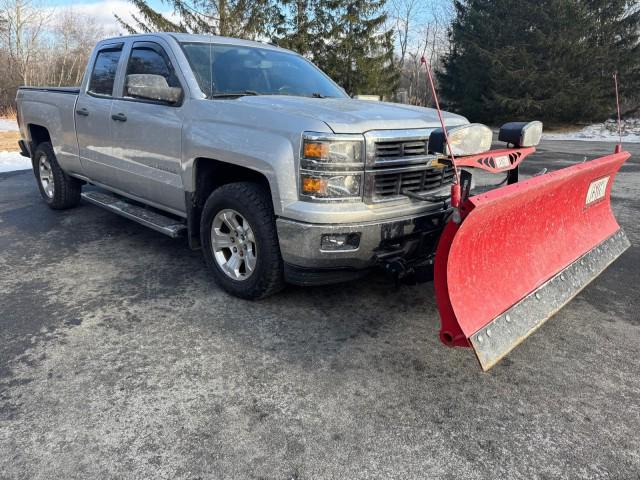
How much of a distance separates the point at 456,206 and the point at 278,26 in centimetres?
2235

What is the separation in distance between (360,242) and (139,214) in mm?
2444

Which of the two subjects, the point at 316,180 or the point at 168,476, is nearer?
the point at 168,476

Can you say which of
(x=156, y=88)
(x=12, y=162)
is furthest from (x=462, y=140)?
(x=12, y=162)

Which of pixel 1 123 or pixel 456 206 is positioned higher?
pixel 456 206

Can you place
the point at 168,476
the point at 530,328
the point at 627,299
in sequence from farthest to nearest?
the point at 627,299 → the point at 530,328 → the point at 168,476

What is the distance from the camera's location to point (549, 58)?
24.4 metres

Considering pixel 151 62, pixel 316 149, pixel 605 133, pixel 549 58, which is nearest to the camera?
pixel 316 149

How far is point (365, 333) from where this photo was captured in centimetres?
334

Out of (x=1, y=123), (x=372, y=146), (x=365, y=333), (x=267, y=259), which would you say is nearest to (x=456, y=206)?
(x=372, y=146)

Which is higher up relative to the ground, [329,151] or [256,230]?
[329,151]

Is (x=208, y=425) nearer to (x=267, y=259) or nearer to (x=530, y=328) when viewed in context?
(x=267, y=259)

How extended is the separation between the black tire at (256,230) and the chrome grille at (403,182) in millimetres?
743

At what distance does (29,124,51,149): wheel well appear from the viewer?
6559 mm

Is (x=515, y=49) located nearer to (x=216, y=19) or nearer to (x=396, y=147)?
(x=216, y=19)
